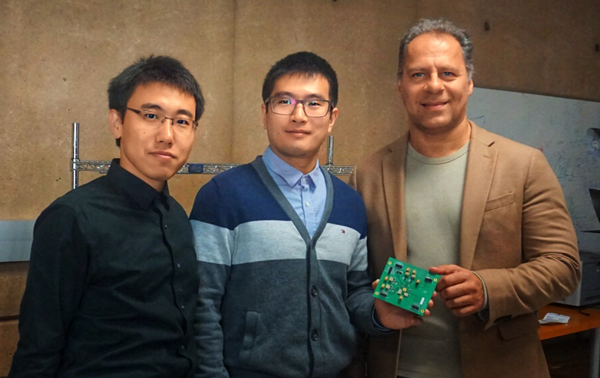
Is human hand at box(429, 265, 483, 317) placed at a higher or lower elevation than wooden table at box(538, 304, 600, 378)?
higher

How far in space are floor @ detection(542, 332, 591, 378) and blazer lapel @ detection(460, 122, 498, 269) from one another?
2.71 m

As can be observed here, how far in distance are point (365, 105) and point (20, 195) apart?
88.8 inches

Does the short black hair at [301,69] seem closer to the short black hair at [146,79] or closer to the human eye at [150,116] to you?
the short black hair at [146,79]

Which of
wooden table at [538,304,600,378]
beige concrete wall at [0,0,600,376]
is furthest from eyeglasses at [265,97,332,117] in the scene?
beige concrete wall at [0,0,600,376]

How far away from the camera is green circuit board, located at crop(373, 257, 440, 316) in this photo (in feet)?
4.72

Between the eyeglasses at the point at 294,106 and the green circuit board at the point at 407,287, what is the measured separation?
464 mm

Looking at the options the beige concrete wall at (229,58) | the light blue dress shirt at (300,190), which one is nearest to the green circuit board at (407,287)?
the light blue dress shirt at (300,190)

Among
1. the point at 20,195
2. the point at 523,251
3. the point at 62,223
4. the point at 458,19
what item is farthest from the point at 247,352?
the point at 458,19

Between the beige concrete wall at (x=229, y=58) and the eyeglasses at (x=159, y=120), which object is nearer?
the eyeglasses at (x=159, y=120)

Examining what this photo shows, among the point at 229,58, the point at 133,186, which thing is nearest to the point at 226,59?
the point at 229,58

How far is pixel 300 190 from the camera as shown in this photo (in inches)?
62.1

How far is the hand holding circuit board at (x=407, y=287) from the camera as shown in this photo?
4.72 feet

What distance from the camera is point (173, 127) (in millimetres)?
1450

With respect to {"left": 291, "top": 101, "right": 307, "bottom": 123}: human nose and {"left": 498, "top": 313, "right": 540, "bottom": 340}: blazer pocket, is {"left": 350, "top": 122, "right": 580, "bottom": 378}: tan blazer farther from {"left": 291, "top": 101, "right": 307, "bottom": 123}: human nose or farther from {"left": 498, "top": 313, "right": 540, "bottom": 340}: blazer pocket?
{"left": 291, "top": 101, "right": 307, "bottom": 123}: human nose
